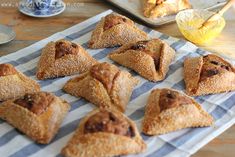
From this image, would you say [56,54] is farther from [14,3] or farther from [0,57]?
[14,3]

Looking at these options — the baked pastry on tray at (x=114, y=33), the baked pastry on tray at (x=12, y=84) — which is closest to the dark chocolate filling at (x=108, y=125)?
the baked pastry on tray at (x=12, y=84)

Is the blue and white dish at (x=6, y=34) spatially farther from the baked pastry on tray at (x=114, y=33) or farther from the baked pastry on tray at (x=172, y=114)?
the baked pastry on tray at (x=172, y=114)

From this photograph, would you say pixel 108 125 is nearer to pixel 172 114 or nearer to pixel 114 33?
pixel 172 114

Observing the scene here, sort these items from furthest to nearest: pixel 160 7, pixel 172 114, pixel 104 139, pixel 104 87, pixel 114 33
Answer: pixel 160 7 < pixel 114 33 < pixel 104 87 < pixel 172 114 < pixel 104 139

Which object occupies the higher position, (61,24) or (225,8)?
(225,8)

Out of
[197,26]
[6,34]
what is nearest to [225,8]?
[197,26]

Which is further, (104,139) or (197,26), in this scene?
(197,26)

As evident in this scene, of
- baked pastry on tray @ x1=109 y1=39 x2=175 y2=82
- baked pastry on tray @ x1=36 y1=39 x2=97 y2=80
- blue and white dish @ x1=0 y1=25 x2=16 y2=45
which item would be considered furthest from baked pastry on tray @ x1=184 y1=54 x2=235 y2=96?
blue and white dish @ x1=0 y1=25 x2=16 y2=45
